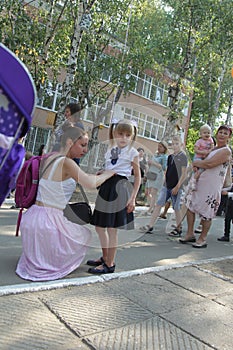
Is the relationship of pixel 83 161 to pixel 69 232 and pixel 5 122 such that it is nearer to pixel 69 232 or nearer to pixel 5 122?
pixel 69 232

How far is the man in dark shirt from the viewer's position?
522 cm

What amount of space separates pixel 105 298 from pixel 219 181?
331cm

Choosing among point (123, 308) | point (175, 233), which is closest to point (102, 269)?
point (123, 308)

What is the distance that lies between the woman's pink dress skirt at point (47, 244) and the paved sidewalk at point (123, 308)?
15 cm

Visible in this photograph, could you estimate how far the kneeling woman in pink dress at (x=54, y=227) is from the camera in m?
3.57

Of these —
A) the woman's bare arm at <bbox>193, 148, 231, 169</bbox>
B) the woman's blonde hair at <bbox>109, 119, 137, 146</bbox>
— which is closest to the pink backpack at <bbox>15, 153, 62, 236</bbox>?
the woman's blonde hair at <bbox>109, 119, 137, 146</bbox>

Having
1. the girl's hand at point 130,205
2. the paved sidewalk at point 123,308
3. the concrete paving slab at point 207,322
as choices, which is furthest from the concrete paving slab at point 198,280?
the girl's hand at point 130,205

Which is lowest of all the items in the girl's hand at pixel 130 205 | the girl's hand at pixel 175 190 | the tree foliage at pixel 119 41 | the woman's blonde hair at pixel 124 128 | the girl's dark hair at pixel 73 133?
the girl's hand at pixel 130 205

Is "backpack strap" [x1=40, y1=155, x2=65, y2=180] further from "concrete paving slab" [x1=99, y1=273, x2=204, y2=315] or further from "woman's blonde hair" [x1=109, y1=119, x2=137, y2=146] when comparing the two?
"concrete paving slab" [x1=99, y1=273, x2=204, y2=315]

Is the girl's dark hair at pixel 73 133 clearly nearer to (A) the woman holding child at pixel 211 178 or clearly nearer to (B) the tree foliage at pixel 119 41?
(A) the woman holding child at pixel 211 178

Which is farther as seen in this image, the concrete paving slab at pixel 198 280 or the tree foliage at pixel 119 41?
the tree foliage at pixel 119 41

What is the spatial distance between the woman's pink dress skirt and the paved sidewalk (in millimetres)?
151

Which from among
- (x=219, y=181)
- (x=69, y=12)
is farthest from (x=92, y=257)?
(x=69, y=12)

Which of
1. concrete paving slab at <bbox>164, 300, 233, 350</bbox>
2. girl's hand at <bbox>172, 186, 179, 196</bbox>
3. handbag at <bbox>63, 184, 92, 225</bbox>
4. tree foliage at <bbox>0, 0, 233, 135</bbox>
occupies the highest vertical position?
tree foliage at <bbox>0, 0, 233, 135</bbox>
